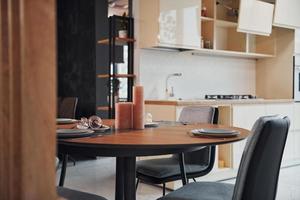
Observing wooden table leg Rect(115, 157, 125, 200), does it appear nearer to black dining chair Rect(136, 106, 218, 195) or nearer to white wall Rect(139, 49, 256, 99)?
black dining chair Rect(136, 106, 218, 195)

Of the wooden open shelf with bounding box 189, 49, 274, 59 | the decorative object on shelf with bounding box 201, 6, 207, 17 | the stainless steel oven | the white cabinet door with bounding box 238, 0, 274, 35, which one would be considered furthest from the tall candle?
the stainless steel oven

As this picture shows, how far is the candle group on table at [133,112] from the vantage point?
192cm

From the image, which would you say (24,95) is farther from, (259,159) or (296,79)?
(296,79)

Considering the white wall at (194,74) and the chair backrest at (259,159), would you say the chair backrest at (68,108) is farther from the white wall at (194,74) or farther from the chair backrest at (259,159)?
the chair backrest at (259,159)

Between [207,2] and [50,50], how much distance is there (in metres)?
4.23

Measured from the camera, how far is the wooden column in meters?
Result: 0.50

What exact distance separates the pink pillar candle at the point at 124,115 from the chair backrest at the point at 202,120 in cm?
77

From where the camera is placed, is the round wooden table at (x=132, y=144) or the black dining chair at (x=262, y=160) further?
the round wooden table at (x=132, y=144)

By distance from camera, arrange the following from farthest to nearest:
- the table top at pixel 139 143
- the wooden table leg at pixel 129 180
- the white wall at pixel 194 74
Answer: the white wall at pixel 194 74 < the wooden table leg at pixel 129 180 < the table top at pixel 139 143

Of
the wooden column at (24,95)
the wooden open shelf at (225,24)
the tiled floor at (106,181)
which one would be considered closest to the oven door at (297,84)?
the tiled floor at (106,181)

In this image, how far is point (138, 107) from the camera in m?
1.92

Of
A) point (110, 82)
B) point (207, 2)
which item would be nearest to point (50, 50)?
point (110, 82)

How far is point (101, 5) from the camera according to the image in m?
4.98

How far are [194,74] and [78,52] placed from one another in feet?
5.71
